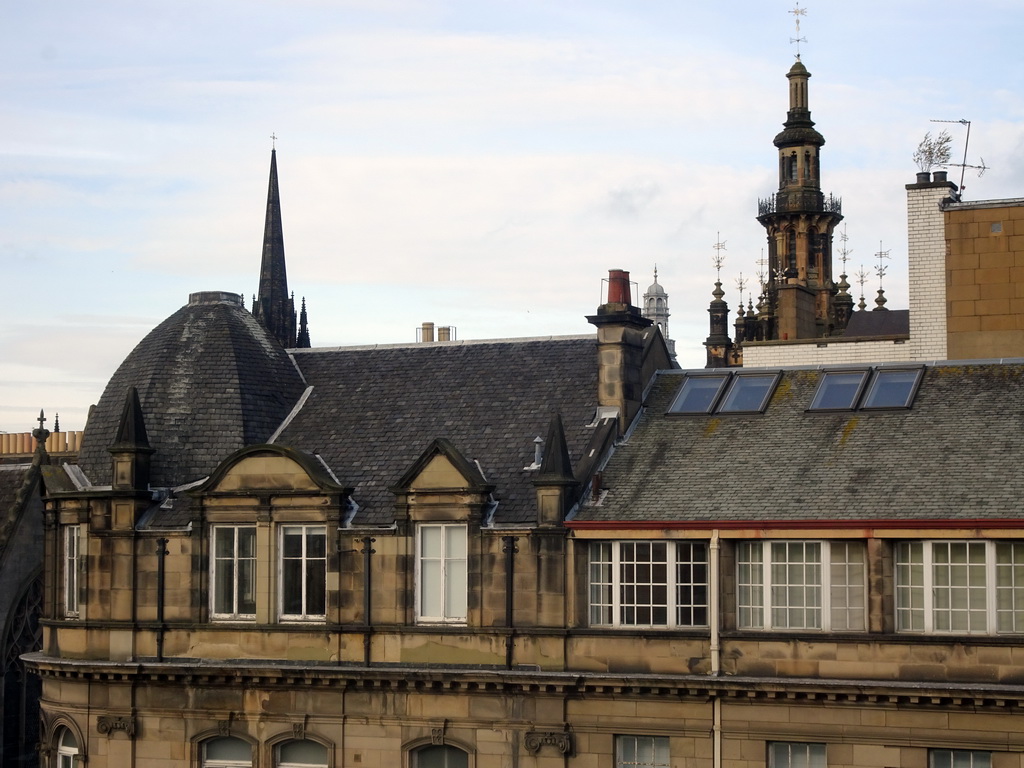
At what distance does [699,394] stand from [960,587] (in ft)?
30.8

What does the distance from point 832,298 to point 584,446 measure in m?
81.4

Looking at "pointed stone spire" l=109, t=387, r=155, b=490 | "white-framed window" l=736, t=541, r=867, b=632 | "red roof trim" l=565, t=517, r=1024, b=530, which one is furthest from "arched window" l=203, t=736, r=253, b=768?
"white-framed window" l=736, t=541, r=867, b=632

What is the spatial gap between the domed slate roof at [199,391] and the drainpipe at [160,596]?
5.99 feet

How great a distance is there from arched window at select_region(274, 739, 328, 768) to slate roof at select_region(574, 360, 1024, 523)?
8.34m

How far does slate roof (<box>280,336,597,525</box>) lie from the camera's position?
131ft

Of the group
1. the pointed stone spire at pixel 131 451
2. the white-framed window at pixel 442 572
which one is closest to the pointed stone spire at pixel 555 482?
the white-framed window at pixel 442 572

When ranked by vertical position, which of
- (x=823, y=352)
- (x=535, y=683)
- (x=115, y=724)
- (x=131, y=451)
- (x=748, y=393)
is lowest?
(x=115, y=724)

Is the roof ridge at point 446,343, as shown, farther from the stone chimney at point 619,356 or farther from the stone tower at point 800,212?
the stone tower at point 800,212

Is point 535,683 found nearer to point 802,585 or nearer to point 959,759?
point 802,585

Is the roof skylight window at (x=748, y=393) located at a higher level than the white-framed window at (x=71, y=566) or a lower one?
higher

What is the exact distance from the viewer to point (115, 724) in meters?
39.9

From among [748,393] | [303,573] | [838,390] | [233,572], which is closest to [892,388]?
[838,390]

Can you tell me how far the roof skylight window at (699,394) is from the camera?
4066 cm

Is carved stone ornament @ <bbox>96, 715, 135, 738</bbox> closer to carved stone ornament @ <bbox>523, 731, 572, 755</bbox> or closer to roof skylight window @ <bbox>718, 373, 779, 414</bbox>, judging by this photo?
carved stone ornament @ <bbox>523, 731, 572, 755</bbox>
